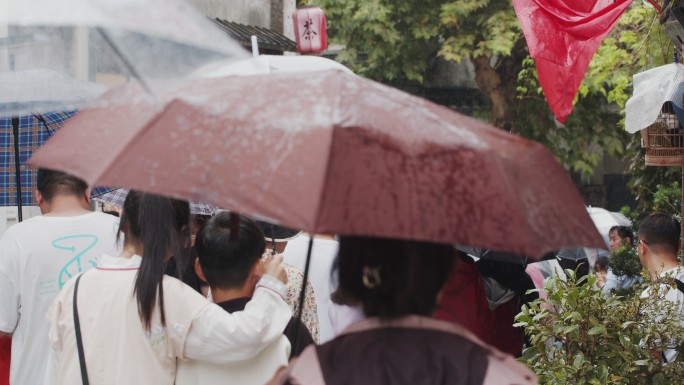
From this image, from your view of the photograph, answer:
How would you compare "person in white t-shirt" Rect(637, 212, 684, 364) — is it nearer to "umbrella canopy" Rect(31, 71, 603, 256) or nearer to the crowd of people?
Answer: the crowd of people

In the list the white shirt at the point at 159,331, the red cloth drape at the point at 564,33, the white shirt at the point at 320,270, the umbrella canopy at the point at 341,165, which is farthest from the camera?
the red cloth drape at the point at 564,33

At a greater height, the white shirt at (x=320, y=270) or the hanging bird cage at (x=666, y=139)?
the hanging bird cage at (x=666, y=139)

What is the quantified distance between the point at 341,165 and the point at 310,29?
1118 centimetres

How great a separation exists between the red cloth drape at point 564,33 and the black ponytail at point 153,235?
115 inches

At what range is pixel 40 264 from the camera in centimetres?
431

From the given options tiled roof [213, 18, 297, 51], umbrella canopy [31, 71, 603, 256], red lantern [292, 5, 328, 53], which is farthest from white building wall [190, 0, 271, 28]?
umbrella canopy [31, 71, 603, 256]

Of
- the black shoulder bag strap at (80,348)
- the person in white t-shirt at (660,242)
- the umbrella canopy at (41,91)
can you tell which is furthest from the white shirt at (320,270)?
the person in white t-shirt at (660,242)

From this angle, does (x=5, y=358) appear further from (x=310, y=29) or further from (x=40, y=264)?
(x=310, y=29)

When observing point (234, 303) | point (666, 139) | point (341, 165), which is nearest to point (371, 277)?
point (341, 165)

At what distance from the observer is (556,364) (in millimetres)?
4570

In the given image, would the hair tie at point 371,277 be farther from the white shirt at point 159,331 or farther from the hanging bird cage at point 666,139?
the hanging bird cage at point 666,139

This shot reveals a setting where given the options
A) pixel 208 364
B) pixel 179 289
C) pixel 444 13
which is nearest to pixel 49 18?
pixel 179 289

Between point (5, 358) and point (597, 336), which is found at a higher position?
point (597, 336)

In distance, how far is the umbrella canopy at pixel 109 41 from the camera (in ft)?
9.16
